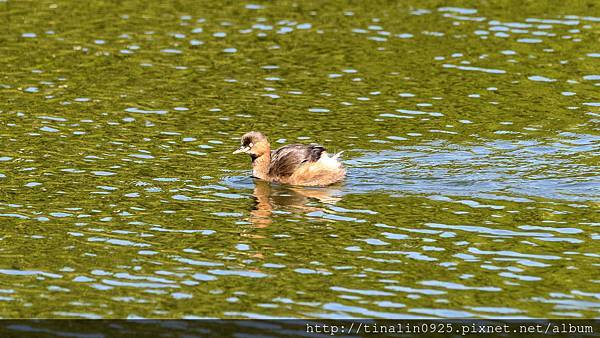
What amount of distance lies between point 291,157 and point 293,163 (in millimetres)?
105

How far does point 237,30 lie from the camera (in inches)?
1143

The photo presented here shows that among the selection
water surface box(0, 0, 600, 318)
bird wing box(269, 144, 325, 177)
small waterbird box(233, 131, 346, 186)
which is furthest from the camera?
bird wing box(269, 144, 325, 177)

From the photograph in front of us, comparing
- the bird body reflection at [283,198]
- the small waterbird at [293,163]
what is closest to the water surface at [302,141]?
the bird body reflection at [283,198]

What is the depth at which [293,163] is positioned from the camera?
766 inches

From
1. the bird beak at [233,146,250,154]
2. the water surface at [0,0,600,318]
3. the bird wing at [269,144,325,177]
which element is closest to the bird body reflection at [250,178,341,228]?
the water surface at [0,0,600,318]

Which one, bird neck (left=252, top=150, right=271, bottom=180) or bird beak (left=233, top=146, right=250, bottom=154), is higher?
bird beak (left=233, top=146, right=250, bottom=154)

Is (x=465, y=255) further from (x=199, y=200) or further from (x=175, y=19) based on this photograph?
(x=175, y=19)

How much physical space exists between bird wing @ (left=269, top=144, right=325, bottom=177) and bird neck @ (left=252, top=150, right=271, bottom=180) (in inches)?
3.7

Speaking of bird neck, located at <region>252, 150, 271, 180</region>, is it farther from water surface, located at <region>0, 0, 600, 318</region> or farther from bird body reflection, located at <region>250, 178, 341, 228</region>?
water surface, located at <region>0, 0, 600, 318</region>

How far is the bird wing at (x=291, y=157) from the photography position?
1927cm

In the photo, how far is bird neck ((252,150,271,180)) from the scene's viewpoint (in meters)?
19.8

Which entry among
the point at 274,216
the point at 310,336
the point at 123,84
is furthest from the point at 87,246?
the point at 123,84

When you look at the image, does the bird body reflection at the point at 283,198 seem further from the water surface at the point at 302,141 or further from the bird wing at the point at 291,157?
the bird wing at the point at 291,157

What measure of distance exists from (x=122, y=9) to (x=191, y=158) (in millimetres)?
11794
